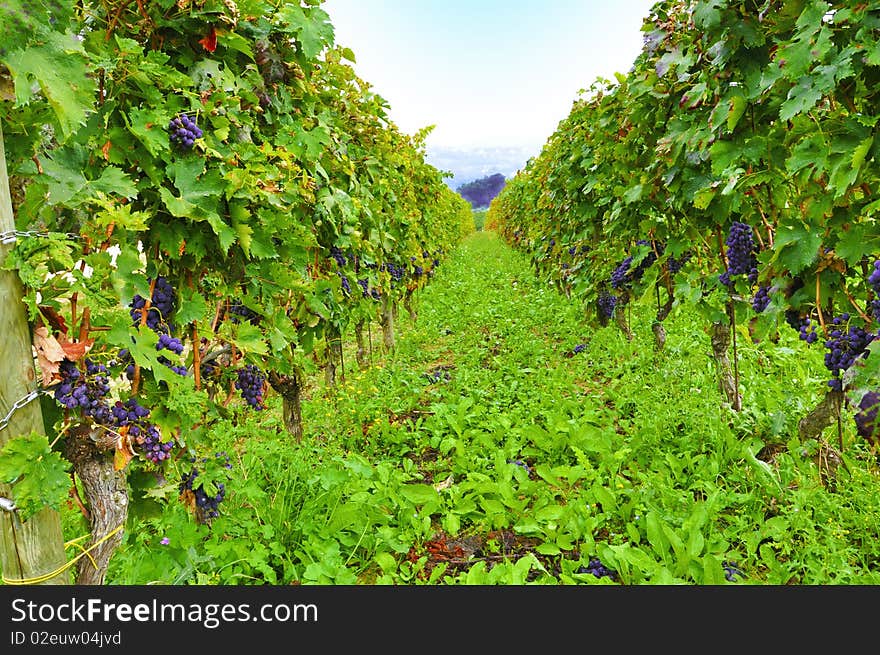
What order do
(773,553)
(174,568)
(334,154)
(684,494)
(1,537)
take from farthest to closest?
(334,154), (684,494), (773,553), (174,568), (1,537)

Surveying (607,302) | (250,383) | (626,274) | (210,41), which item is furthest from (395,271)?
(210,41)

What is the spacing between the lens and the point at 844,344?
277 centimetres

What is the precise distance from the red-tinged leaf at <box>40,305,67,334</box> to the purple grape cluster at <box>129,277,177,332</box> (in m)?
0.41

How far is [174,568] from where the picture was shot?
99.7 inches

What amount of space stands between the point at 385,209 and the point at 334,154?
2734mm

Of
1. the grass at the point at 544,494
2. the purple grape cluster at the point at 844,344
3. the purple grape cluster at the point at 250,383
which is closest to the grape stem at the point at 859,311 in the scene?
the purple grape cluster at the point at 844,344

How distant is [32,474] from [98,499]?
58cm

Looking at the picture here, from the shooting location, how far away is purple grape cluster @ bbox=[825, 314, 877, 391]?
274cm

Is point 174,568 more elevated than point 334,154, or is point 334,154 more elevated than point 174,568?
point 334,154

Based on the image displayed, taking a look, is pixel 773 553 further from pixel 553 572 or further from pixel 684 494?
pixel 553 572

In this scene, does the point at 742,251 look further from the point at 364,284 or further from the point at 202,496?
the point at 364,284

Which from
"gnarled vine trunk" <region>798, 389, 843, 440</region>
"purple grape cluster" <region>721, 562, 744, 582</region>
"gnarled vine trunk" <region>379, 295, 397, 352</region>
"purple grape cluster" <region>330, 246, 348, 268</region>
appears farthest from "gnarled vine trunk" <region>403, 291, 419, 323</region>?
"purple grape cluster" <region>721, 562, 744, 582</region>
